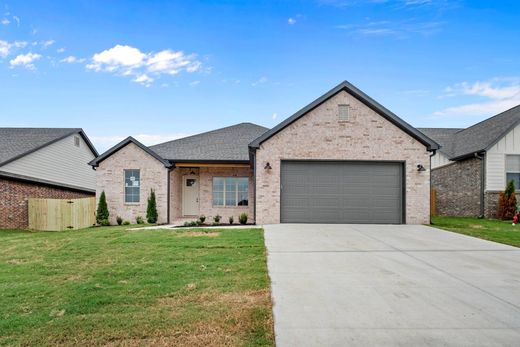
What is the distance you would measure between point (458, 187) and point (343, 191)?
1035 centimetres

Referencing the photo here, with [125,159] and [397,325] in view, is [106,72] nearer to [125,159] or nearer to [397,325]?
[125,159]

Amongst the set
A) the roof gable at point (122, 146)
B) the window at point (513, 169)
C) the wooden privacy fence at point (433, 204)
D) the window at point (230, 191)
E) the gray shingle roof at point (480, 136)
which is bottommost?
the wooden privacy fence at point (433, 204)

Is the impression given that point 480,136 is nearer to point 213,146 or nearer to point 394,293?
point 213,146

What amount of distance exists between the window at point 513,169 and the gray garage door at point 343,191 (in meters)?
8.04

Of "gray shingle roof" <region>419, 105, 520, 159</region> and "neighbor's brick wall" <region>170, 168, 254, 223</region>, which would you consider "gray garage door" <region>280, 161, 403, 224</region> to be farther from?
"gray shingle roof" <region>419, 105, 520, 159</region>

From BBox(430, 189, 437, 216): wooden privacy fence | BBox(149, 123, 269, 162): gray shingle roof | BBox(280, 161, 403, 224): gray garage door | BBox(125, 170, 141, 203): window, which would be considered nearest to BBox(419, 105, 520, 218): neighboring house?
BBox(430, 189, 437, 216): wooden privacy fence

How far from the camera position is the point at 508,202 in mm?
16641

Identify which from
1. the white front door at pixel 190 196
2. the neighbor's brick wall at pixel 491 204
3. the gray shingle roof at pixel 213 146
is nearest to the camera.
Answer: the gray shingle roof at pixel 213 146

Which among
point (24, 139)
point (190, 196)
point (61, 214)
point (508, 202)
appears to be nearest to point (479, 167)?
point (508, 202)

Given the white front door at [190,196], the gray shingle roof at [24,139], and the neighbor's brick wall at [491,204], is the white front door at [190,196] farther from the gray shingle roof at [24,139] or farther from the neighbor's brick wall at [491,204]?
the neighbor's brick wall at [491,204]

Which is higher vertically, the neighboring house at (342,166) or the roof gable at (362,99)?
the roof gable at (362,99)

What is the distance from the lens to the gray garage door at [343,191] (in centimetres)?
1339

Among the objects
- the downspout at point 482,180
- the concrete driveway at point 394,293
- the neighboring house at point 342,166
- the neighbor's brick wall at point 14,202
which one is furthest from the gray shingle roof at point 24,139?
the downspout at point 482,180

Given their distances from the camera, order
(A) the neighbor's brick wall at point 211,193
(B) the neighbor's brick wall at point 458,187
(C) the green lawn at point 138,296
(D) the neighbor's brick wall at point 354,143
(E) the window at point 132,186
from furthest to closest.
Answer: (B) the neighbor's brick wall at point 458,187
(A) the neighbor's brick wall at point 211,193
(E) the window at point 132,186
(D) the neighbor's brick wall at point 354,143
(C) the green lawn at point 138,296
